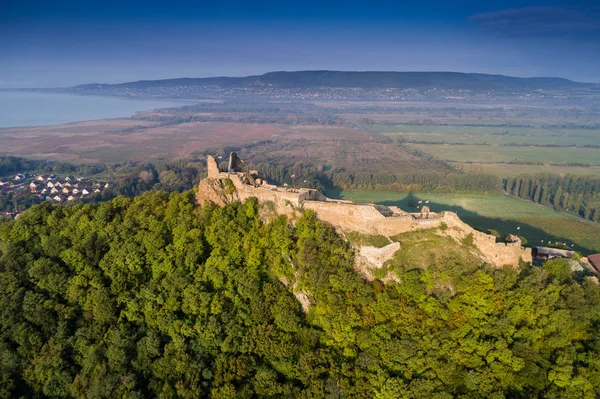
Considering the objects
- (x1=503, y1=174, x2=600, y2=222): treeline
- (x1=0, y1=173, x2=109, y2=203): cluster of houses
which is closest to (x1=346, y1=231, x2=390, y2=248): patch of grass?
(x1=503, y1=174, x2=600, y2=222): treeline

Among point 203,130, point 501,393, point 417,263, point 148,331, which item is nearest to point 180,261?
point 148,331

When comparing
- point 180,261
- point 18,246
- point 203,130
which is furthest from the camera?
point 203,130

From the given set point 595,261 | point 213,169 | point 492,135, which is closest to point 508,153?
point 492,135

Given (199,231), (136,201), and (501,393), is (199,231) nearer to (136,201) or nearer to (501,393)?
(136,201)

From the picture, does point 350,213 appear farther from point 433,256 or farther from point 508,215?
point 508,215

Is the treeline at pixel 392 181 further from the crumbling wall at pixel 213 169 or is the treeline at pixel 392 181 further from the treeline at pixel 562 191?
the crumbling wall at pixel 213 169

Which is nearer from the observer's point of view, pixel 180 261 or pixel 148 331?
pixel 148 331

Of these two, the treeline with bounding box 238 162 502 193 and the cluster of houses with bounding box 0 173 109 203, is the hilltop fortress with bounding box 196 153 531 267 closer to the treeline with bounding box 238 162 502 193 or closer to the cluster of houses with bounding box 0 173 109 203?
the treeline with bounding box 238 162 502 193
